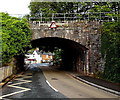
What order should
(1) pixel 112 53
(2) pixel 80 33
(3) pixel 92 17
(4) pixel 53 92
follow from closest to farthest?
(4) pixel 53 92, (1) pixel 112 53, (2) pixel 80 33, (3) pixel 92 17

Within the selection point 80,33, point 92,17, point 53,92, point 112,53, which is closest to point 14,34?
point 80,33

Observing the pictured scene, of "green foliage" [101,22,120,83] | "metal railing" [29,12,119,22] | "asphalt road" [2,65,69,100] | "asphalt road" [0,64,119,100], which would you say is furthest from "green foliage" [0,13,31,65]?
"green foliage" [101,22,120,83]

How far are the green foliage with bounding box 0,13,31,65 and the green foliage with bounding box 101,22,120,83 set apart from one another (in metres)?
8.95

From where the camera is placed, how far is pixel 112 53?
1770 cm

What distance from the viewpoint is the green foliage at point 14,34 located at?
832 inches

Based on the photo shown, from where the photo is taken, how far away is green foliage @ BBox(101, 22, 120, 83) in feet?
53.4

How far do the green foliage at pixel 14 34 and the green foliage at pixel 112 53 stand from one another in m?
8.95

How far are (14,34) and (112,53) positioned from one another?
1109 centimetres

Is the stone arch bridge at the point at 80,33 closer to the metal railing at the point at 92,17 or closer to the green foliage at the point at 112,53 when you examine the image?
the metal railing at the point at 92,17

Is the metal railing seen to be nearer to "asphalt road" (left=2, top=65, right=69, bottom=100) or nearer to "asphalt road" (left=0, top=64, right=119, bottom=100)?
"asphalt road" (left=0, top=64, right=119, bottom=100)

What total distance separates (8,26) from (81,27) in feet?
27.7

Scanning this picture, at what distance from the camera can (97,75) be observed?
20.5 meters

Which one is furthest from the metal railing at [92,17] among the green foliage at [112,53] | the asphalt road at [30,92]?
the asphalt road at [30,92]

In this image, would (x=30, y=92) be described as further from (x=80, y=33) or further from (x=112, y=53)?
(x=80, y=33)
